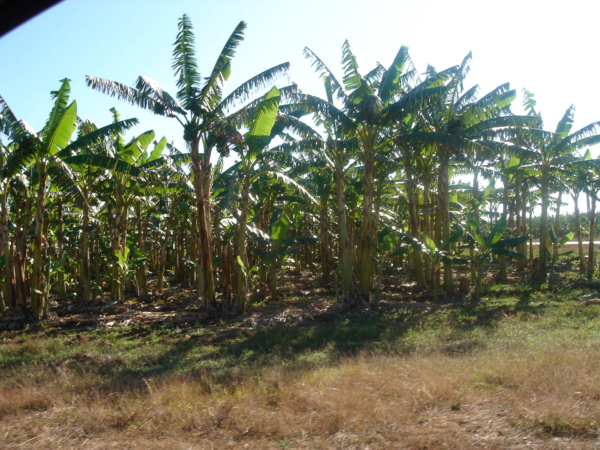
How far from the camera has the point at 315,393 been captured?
5121 millimetres

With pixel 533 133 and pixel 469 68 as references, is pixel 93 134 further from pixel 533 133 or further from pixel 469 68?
pixel 533 133

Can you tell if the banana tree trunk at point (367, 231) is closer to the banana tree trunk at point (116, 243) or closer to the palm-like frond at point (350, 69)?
the palm-like frond at point (350, 69)

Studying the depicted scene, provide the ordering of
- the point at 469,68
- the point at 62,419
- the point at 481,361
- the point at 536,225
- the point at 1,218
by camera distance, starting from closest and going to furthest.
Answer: the point at 62,419 → the point at 481,361 → the point at 1,218 → the point at 469,68 → the point at 536,225

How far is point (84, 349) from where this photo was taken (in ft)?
29.1

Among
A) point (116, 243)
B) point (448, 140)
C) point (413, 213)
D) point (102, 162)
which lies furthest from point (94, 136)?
point (413, 213)

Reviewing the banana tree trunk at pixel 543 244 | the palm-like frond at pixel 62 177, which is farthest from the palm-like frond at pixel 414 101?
the palm-like frond at pixel 62 177

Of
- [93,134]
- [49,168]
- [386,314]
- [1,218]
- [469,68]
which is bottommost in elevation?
[386,314]

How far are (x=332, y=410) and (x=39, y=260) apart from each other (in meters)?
10.2

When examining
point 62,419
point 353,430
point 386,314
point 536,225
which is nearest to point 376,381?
point 353,430

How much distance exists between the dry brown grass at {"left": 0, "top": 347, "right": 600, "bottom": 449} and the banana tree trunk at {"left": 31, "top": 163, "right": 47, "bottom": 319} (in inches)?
266

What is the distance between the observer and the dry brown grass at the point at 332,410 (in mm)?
4234

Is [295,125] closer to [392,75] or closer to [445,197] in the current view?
[392,75]

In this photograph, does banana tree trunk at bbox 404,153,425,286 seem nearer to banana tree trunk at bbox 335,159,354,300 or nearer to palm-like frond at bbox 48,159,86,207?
banana tree trunk at bbox 335,159,354,300

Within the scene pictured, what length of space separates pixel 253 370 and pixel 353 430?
2447 mm
